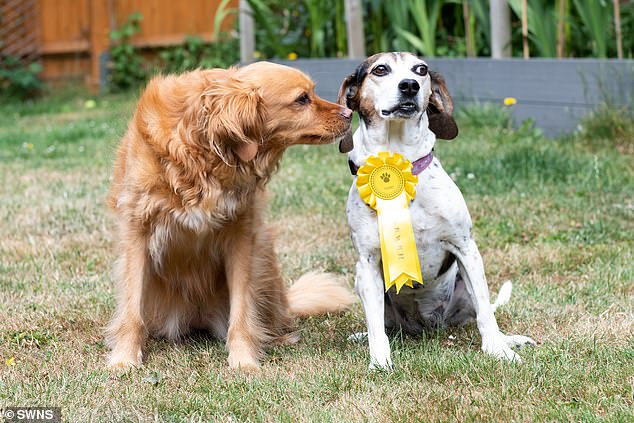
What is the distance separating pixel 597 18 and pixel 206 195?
4885mm

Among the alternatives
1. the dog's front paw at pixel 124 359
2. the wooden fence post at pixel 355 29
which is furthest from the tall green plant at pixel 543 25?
the dog's front paw at pixel 124 359

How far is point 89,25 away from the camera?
530 inches

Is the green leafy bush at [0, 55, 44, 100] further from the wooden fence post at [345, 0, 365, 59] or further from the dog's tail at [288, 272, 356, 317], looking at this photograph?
the dog's tail at [288, 272, 356, 317]

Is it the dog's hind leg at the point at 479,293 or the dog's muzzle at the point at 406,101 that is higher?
the dog's muzzle at the point at 406,101

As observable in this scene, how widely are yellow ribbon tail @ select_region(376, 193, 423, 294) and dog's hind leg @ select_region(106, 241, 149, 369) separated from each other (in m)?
1.00

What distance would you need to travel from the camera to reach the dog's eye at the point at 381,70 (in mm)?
3391

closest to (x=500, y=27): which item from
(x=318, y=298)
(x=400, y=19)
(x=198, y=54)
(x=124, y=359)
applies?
(x=400, y=19)

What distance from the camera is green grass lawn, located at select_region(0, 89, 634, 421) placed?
291 centimetres

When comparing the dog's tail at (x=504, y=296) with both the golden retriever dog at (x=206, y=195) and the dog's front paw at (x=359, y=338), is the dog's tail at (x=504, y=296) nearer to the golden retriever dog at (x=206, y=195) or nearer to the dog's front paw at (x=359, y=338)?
the dog's front paw at (x=359, y=338)

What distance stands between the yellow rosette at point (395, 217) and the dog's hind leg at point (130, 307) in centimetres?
98

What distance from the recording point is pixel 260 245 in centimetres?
375

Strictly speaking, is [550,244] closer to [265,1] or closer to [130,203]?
[130,203]

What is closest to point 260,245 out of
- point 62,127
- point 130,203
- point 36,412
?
point 130,203

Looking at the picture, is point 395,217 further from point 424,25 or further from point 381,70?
point 424,25
